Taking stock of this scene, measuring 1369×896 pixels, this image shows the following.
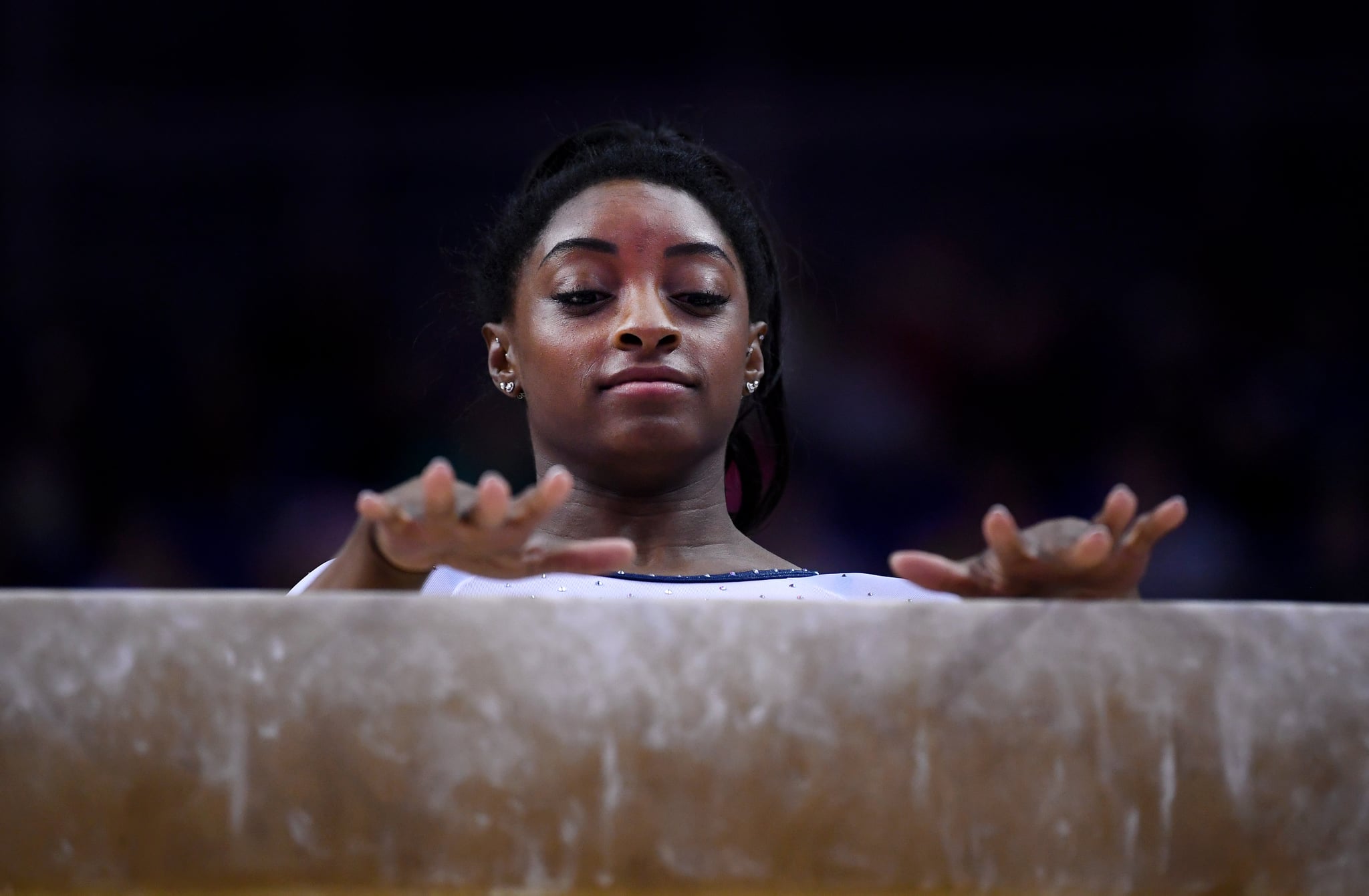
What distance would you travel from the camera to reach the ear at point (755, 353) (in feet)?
8.19

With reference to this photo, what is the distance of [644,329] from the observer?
2.07 metres

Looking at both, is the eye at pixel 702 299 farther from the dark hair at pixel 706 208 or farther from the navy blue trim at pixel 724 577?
the navy blue trim at pixel 724 577

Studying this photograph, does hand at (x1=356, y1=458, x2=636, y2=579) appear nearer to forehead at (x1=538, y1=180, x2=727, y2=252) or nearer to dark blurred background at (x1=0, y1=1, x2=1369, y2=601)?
forehead at (x1=538, y1=180, x2=727, y2=252)

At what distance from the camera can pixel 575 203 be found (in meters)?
2.34

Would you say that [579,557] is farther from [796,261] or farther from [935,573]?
[796,261]

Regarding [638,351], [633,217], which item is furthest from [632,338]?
[633,217]

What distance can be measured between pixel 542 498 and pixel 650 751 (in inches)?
14.3

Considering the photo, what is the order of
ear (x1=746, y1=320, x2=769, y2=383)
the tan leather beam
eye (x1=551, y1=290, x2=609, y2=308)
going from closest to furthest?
the tan leather beam < eye (x1=551, y1=290, x2=609, y2=308) < ear (x1=746, y1=320, x2=769, y2=383)

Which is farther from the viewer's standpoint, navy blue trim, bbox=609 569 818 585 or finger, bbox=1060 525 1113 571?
navy blue trim, bbox=609 569 818 585

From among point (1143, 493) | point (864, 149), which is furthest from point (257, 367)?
point (1143, 493)

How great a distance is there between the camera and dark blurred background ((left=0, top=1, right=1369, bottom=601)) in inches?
160

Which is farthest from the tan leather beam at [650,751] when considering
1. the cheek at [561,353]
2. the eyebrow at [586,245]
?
the eyebrow at [586,245]

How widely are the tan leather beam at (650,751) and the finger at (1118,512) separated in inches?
12.5

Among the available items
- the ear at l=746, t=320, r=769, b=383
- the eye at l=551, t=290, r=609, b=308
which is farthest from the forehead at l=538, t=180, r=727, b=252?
the ear at l=746, t=320, r=769, b=383
